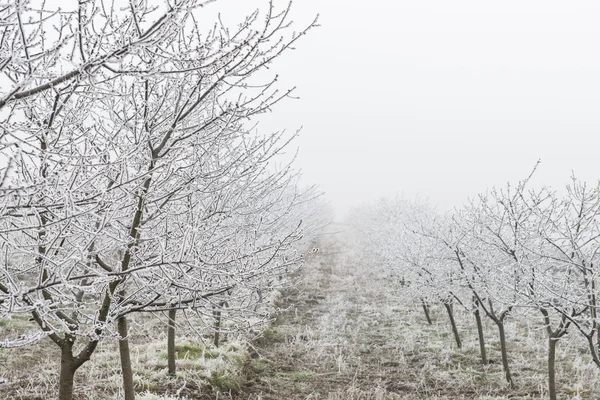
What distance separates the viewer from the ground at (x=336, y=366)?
247 inches

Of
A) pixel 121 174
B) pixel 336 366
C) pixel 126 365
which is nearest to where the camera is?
pixel 121 174

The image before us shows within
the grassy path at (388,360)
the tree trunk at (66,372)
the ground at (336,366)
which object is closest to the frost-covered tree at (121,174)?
the tree trunk at (66,372)

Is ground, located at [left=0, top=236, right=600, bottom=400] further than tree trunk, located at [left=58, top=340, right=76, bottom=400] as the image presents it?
Yes

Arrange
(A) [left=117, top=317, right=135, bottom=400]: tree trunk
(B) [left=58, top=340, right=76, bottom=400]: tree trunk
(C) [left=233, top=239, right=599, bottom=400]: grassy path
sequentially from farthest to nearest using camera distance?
(C) [left=233, top=239, right=599, bottom=400]: grassy path → (A) [left=117, top=317, right=135, bottom=400]: tree trunk → (B) [left=58, top=340, right=76, bottom=400]: tree trunk

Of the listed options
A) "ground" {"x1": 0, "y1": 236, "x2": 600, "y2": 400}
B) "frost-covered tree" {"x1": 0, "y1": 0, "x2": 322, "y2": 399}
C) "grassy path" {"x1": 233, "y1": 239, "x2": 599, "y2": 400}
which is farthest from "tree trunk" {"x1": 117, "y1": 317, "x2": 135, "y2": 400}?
"grassy path" {"x1": 233, "y1": 239, "x2": 599, "y2": 400}

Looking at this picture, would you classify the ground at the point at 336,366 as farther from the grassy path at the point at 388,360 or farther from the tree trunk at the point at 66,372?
the tree trunk at the point at 66,372

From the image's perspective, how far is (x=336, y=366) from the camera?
8750 mm

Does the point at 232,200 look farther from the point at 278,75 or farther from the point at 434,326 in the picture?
the point at 434,326

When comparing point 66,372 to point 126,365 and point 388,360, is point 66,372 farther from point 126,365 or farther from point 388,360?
point 388,360

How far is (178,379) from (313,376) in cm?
272

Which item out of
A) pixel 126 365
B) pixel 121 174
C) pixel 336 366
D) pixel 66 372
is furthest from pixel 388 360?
pixel 121 174

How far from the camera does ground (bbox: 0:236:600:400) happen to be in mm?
6285

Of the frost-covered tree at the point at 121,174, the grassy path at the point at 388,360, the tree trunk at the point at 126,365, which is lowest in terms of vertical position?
the grassy path at the point at 388,360

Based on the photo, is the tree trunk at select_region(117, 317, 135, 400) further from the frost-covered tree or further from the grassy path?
the grassy path
